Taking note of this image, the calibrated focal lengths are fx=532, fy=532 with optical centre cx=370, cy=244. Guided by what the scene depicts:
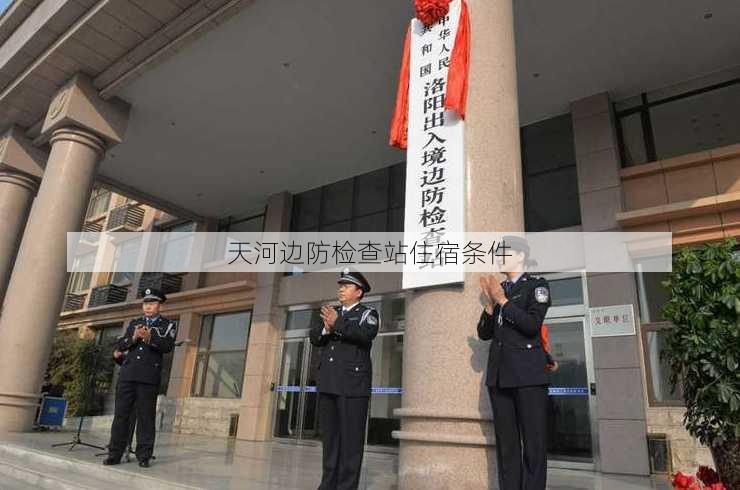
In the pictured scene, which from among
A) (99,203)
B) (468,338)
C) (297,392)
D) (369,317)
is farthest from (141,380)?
(99,203)

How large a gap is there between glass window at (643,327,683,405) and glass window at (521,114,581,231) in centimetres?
207

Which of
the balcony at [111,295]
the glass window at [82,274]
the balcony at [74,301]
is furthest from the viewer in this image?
the glass window at [82,274]

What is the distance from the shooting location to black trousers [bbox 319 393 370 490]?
3477 millimetres

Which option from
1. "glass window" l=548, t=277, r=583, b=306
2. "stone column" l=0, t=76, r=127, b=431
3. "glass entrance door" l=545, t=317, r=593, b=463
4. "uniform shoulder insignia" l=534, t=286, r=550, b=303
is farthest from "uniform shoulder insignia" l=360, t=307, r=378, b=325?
"stone column" l=0, t=76, r=127, b=431

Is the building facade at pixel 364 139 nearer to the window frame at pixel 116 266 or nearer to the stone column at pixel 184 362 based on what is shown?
the stone column at pixel 184 362

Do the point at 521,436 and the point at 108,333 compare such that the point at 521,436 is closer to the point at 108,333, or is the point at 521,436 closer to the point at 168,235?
the point at 168,235

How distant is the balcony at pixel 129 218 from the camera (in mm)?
17969

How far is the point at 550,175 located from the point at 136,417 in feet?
23.5

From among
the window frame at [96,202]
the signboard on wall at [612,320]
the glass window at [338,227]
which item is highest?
the window frame at [96,202]

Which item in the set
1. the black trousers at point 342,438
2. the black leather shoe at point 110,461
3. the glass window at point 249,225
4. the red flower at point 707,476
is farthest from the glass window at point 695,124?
the glass window at point 249,225

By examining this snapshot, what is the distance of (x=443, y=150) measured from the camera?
3.82m

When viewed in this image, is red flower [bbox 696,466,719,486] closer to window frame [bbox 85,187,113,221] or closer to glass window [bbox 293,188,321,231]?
glass window [bbox 293,188,321,231]

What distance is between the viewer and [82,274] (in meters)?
19.6

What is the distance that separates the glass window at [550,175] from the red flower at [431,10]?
17.2 ft
